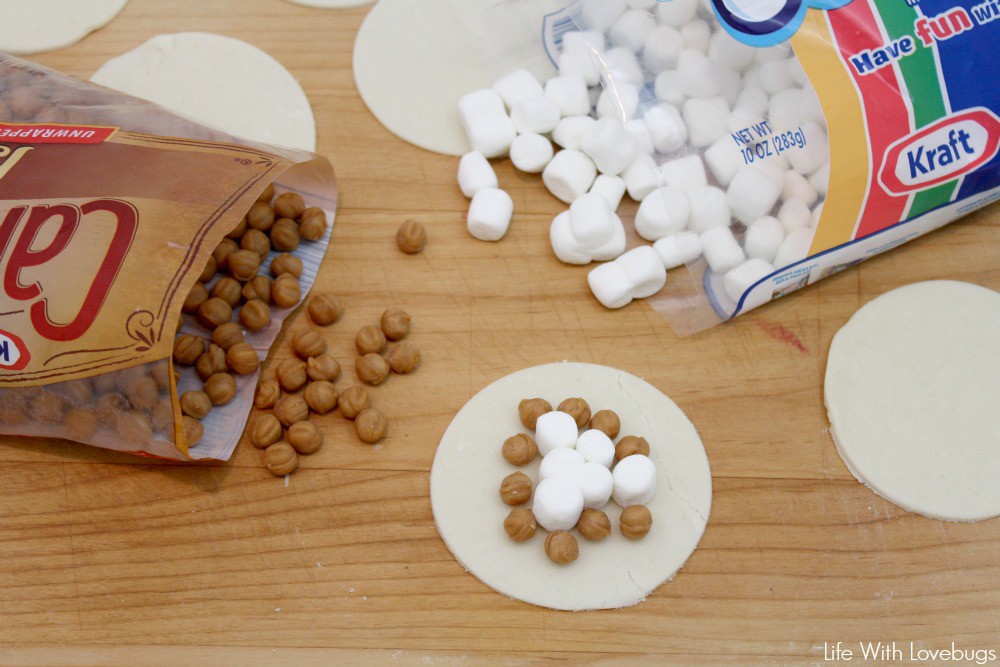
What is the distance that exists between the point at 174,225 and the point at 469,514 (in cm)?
41

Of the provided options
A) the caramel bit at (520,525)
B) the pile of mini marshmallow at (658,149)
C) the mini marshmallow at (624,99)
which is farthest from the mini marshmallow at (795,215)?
the caramel bit at (520,525)

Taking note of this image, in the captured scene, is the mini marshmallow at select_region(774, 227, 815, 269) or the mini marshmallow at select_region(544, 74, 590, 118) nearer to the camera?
the mini marshmallow at select_region(774, 227, 815, 269)

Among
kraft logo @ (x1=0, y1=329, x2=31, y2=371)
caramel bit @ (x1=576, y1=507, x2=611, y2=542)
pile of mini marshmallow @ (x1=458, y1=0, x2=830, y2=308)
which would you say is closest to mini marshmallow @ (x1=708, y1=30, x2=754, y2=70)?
pile of mini marshmallow @ (x1=458, y1=0, x2=830, y2=308)

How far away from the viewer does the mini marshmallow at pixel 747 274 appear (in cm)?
96

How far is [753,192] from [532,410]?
0.33 meters

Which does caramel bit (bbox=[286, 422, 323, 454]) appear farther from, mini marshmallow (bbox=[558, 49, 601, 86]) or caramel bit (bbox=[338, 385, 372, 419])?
mini marshmallow (bbox=[558, 49, 601, 86])

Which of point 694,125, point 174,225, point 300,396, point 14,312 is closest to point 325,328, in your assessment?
point 300,396

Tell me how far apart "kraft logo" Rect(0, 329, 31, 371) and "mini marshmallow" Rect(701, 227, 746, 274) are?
70cm

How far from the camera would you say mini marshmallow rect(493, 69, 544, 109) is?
1114 mm

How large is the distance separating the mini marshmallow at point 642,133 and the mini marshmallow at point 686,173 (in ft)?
0.14

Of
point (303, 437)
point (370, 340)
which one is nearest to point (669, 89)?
point (370, 340)

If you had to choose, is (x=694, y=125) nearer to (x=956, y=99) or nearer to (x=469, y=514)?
(x=956, y=99)

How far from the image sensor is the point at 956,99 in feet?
3.06

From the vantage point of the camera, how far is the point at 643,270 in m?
0.99
